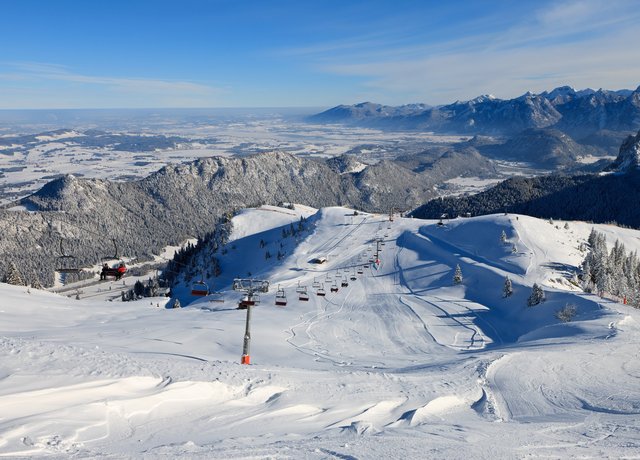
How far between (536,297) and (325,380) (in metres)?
40.8

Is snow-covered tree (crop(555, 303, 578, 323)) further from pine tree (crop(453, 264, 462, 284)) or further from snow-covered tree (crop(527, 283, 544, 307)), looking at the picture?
pine tree (crop(453, 264, 462, 284))

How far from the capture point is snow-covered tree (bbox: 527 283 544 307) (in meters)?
56.1

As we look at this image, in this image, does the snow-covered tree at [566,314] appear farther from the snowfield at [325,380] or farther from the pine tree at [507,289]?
the pine tree at [507,289]

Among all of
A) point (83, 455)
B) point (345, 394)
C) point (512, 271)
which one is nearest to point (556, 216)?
point (512, 271)

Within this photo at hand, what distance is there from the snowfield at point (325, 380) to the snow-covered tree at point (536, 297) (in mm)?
953

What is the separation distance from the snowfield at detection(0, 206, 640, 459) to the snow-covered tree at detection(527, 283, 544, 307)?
95 cm

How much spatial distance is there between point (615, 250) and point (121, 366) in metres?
99.5

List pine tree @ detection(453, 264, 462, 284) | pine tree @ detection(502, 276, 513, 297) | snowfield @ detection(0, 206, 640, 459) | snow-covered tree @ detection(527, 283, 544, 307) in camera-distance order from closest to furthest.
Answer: snowfield @ detection(0, 206, 640, 459) < snow-covered tree @ detection(527, 283, 544, 307) < pine tree @ detection(502, 276, 513, 297) < pine tree @ detection(453, 264, 462, 284)

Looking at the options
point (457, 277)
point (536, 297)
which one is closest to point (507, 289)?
point (536, 297)

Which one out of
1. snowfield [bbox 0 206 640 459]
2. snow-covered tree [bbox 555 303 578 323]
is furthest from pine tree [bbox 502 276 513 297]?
snow-covered tree [bbox 555 303 578 323]

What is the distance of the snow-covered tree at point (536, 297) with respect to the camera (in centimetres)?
5607

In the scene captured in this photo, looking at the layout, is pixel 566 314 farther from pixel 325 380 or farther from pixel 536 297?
pixel 325 380

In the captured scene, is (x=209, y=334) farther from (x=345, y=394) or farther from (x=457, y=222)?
(x=457, y=222)

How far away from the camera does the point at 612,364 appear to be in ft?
98.3
